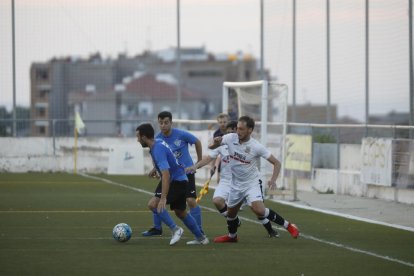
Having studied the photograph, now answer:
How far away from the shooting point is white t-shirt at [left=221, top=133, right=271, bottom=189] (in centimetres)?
1600

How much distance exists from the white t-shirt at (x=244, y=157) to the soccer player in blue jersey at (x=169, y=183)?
81 cm

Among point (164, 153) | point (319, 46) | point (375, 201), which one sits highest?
point (319, 46)

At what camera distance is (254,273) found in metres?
12.5

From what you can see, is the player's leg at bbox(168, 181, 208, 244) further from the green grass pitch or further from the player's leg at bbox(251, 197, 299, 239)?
the player's leg at bbox(251, 197, 299, 239)

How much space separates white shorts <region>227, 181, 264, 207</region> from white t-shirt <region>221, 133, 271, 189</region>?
0.21 feet

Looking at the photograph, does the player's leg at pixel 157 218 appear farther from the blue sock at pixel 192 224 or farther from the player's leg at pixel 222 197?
the player's leg at pixel 222 197

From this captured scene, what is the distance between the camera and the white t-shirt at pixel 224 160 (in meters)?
17.1

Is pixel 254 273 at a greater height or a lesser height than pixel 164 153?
lesser

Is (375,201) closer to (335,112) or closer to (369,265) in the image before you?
(335,112)

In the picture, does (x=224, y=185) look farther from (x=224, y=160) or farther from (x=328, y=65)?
(x=328, y=65)

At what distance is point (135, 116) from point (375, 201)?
2003 cm

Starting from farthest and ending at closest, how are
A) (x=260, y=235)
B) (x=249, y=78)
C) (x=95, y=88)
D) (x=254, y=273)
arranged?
1. (x=249, y=78)
2. (x=95, y=88)
3. (x=260, y=235)
4. (x=254, y=273)

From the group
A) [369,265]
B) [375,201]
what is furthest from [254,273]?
[375,201]

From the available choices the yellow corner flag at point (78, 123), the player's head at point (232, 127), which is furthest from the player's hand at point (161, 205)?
the yellow corner flag at point (78, 123)
